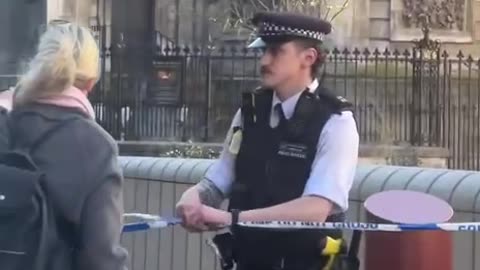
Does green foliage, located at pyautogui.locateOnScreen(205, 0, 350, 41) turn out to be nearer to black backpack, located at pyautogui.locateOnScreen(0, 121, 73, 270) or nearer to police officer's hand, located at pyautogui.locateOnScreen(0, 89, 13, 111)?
police officer's hand, located at pyautogui.locateOnScreen(0, 89, 13, 111)

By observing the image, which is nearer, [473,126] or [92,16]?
[473,126]

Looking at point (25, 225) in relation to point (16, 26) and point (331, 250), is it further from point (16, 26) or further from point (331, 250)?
point (16, 26)

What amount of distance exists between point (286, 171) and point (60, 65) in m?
0.98

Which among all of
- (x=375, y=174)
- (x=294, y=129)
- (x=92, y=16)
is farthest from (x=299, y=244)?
(x=92, y=16)

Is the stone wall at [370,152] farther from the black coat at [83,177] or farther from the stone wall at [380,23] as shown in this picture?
the black coat at [83,177]

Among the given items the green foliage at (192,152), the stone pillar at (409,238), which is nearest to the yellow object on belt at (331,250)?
the stone pillar at (409,238)

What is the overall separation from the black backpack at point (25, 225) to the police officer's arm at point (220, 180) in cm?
109

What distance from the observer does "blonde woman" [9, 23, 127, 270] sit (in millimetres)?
4176

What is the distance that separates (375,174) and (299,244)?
234 cm

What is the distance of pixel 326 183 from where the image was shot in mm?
4723

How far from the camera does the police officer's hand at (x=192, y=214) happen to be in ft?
15.9

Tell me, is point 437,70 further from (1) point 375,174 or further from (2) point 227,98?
(1) point 375,174

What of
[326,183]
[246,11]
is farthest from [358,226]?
[246,11]

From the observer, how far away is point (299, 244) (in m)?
4.83
